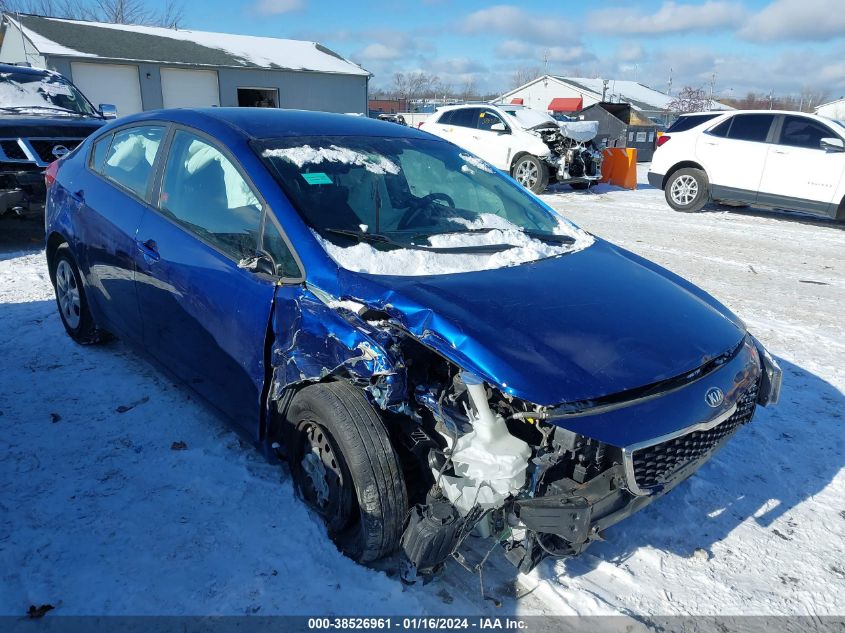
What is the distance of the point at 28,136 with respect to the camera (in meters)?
6.81

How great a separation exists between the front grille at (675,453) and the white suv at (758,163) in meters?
9.19

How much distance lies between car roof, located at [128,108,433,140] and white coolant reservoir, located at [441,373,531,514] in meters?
1.84

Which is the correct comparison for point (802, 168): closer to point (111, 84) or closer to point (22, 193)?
point (22, 193)

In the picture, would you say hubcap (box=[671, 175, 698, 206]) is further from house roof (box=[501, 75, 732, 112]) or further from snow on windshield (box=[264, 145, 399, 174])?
house roof (box=[501, 75, 732, 112])

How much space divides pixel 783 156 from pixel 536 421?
403 inches

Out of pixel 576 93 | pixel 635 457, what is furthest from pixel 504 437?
pixel 576 93

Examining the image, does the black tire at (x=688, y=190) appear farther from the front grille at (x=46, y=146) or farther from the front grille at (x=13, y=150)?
the front grille at (x=13, y=150)

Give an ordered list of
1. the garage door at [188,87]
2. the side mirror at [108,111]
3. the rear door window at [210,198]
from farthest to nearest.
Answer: the garage door at [188,87] → the side mirror at [108,111] → the rear door window at [210,198]

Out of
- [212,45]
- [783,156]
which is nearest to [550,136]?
[783,156]

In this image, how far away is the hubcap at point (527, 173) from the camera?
13.3 metres

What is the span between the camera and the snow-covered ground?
94.9 inches

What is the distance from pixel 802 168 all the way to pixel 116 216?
10.4 meters

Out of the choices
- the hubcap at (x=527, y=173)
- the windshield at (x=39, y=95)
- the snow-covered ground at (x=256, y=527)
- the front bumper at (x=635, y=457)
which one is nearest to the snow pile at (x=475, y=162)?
the snow-covered ground at (x=256, y=527)

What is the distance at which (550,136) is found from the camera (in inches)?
530
